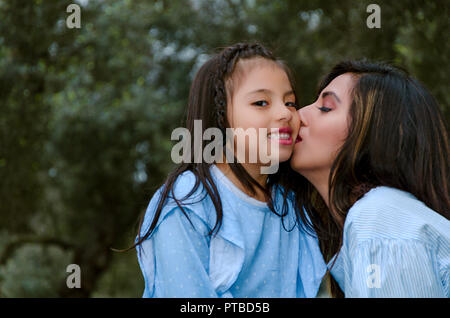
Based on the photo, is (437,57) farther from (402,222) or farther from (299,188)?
(402,222)

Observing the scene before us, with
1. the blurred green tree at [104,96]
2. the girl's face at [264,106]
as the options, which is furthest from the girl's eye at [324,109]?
the blurred green tree at [104,96]

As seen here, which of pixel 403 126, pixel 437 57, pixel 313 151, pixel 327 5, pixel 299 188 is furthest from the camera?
pixel 327 5

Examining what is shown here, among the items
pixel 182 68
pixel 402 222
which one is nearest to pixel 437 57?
pixel 402 222

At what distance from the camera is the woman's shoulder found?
1731 millimetres

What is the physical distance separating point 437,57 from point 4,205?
438 cm

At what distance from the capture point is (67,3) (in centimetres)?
515

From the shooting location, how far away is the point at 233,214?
2.24 meters

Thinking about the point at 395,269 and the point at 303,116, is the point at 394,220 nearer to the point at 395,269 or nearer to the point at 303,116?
the point at 395,269

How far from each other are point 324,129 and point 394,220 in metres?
0.63


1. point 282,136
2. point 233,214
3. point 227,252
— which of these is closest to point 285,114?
point 282,136

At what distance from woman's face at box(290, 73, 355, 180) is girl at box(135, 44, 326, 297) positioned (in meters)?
0.06

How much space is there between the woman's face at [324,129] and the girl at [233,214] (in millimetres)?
58

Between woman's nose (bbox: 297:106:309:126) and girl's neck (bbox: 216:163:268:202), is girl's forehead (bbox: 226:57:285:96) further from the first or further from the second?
girl's neck (bbox: 216:163:268:202)

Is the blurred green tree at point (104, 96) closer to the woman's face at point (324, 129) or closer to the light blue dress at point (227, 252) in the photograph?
the woman's face at point (324, 129)
